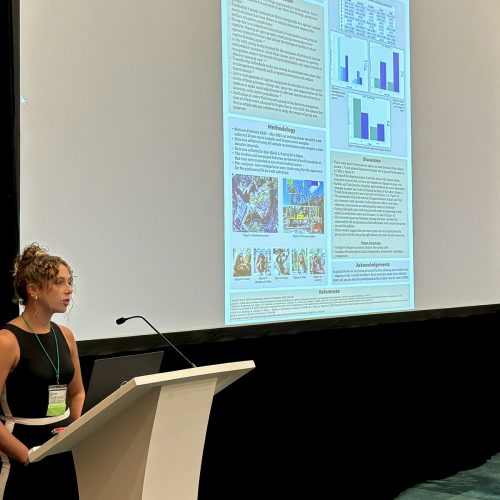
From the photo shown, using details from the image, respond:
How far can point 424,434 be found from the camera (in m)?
4.07

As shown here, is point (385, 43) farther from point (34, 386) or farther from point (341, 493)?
point (34, 386)

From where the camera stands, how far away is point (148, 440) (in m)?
1.64

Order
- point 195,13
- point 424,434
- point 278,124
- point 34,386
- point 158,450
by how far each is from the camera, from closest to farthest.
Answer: point 158,450 < point 34,386 < point 195,13 < point 278,124 < point 424,434

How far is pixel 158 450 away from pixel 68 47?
1489mm

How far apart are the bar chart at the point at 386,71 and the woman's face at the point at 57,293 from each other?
2.14m

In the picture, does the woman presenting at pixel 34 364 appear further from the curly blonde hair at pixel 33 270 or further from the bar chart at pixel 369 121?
the bar chart at pixel 369 121

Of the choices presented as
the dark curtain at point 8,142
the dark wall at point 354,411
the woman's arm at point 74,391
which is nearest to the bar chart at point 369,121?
the dark wall at point 354,411

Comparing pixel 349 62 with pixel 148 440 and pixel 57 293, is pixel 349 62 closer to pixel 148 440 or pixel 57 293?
pixel 57 293

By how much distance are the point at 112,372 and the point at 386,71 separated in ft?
8.27

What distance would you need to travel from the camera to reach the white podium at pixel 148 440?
5.33 ft

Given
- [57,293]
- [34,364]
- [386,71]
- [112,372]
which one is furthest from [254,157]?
[112,372]

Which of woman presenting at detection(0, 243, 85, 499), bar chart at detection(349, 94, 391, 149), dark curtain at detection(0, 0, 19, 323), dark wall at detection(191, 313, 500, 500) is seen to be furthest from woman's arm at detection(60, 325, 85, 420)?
bar chart at detection(349, 94, 391, 149)

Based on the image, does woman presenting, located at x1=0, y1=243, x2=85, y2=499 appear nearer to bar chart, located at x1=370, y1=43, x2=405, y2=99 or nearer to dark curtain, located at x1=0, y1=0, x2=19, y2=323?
dark curtain, located at x1=0, y1=0, x2=19, y2=323

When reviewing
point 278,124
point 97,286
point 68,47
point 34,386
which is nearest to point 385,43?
point 278,124
